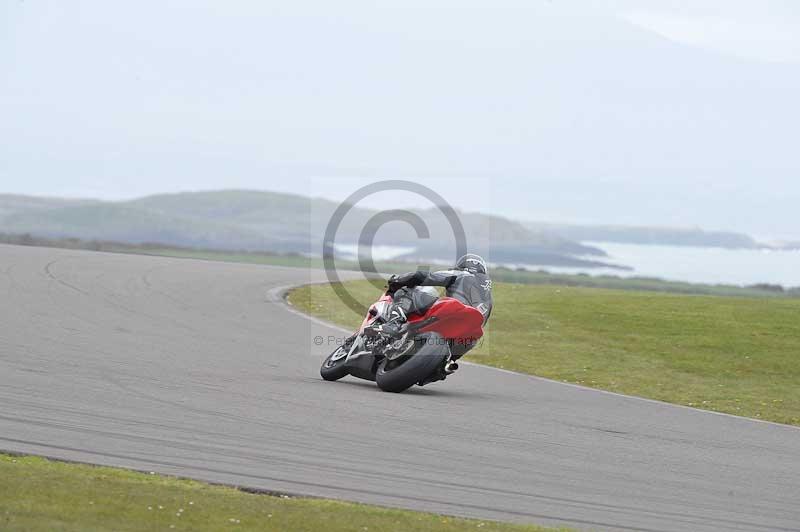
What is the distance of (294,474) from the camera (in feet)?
29.0

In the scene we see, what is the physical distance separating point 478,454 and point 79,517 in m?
3.79

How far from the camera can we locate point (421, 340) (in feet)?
43.1

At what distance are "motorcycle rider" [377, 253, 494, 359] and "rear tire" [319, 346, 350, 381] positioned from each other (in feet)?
2.99

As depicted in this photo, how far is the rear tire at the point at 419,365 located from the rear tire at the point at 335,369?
0.76 m

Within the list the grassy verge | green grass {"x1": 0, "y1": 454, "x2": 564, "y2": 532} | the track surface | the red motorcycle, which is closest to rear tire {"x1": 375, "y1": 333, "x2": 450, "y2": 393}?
the red motorcycle

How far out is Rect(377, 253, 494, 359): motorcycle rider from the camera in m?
13.3

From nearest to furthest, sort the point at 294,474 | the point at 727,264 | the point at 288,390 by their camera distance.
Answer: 1. the point at 294,474
2. the point at 288,390
3. the point at 727,264

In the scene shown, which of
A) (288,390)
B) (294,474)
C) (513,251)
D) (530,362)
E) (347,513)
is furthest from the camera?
(513,251)

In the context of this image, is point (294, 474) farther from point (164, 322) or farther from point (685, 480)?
point (164, 322)

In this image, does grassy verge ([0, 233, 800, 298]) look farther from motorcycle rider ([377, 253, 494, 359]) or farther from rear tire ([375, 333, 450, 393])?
rear tire ([375, 333, 450, 393])

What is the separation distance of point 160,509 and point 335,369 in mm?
6629

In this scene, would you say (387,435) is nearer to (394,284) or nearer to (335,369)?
(394,284)

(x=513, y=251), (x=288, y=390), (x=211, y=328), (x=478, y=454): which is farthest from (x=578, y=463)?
(x=513, y=251)

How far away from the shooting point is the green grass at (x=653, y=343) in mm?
17219
